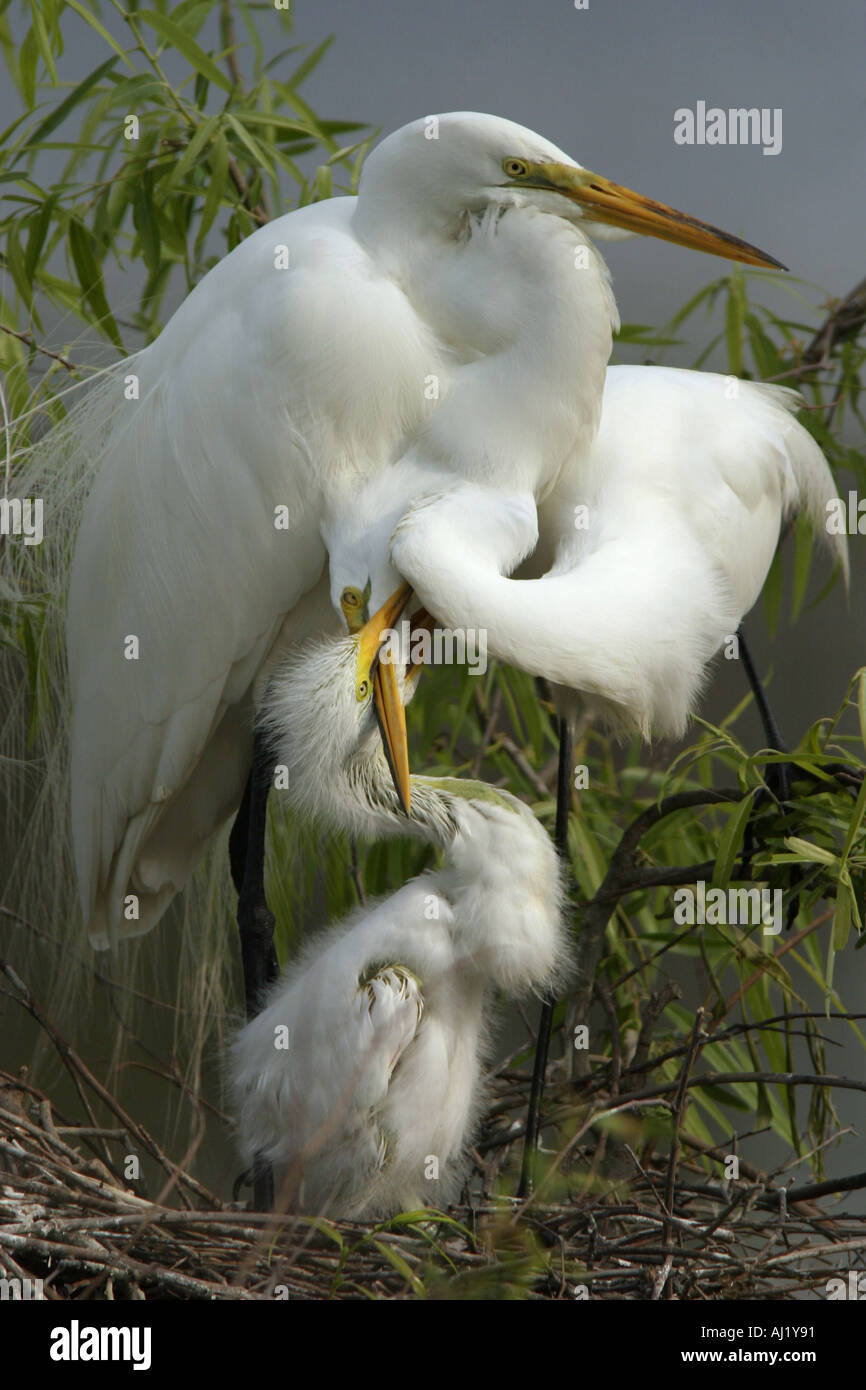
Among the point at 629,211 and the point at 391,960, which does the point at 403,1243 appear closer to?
the point at 391,960

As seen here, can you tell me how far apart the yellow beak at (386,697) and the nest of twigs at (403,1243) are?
0.32 m

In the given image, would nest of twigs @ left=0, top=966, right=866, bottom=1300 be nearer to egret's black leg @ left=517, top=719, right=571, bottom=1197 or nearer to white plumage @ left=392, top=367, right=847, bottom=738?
egret's black leg @ left=517, top=719, right=571, bottom=1197

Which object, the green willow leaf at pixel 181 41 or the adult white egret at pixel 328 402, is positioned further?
the green willow leaf at pixel 181 41

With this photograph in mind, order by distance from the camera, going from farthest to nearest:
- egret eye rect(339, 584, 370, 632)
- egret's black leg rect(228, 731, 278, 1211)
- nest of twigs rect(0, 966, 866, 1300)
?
egret's black leg rect(228, 731, 278, 1211) → egret eye rect(339, 584, 370, 632) → nest of twigs rect(0, 966, 866, 1300)

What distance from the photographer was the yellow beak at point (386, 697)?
3.74ft

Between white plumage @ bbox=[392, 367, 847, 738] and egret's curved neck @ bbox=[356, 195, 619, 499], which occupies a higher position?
egret's curved neck @ bbox=[356, 195, 619, 499]

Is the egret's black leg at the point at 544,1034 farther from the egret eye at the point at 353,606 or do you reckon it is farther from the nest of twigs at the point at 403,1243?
the egret eye at the point at 353,606

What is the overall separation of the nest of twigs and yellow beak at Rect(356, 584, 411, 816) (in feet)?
1.06

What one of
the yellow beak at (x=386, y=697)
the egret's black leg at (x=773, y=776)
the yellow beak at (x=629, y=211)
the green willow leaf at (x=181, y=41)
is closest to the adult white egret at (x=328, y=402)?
the yellow beak at (x=629, y=211)

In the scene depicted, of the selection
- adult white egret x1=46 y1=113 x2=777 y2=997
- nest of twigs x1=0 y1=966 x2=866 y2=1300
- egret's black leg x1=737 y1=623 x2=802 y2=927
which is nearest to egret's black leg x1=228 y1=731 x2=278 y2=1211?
adult white egret x1=46 y1=113 x2=777 y2=997

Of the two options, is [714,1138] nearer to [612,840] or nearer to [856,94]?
[612,840]

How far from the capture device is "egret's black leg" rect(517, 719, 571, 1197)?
1472mm
